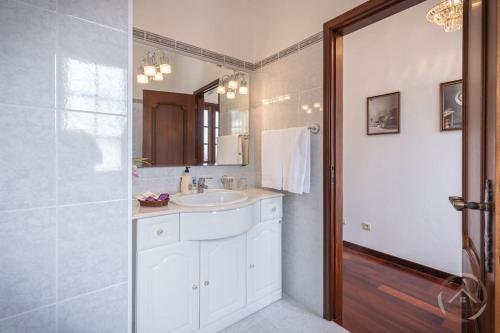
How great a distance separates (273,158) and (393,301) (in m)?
1.45

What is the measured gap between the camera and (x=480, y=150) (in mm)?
654

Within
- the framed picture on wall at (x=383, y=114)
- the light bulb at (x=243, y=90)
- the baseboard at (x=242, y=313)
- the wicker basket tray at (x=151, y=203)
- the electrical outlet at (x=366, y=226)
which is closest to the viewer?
the wicker basket tray at (x=151, y=203)

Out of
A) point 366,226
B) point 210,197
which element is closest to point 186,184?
point 210,197

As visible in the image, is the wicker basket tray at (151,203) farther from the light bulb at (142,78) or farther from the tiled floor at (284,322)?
the tiled floor at (284,322)

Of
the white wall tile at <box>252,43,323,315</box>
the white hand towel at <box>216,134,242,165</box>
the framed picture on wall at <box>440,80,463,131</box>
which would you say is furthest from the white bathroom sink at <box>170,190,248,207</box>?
the framed picture on wall at <box>440,80,463,131</box>

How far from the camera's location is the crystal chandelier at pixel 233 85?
2006 mm

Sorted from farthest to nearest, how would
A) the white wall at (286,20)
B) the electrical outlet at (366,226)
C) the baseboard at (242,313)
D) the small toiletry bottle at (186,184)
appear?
1. the electrical outlet at (366,226)
2. the small toiletry bottle at (186,184)
3. the white wall at (286,20)
4. the baseboard at (242,313)

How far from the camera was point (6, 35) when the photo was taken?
704 mm

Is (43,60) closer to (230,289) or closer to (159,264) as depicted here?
(159,264)

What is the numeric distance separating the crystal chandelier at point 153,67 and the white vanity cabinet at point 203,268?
3.21 ft

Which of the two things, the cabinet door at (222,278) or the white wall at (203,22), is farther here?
the white wall at (203,22)

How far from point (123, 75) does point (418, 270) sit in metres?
2.90

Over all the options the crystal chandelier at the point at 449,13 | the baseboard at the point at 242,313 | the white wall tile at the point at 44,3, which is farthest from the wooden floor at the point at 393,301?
the white wall tile at the point at 44,3

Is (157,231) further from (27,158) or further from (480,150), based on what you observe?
Result: (480,150)
